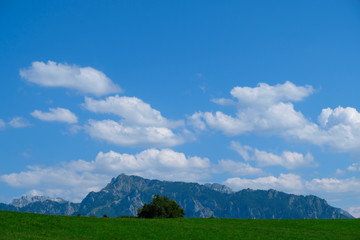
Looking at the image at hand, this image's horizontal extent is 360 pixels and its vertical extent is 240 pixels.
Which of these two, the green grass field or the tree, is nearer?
the green grass field

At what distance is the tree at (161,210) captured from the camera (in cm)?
12769

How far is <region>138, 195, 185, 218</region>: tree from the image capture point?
12769 centimetres

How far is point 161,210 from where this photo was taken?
418 feet

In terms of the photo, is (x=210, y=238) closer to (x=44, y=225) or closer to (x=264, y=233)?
(x=264, y=233)

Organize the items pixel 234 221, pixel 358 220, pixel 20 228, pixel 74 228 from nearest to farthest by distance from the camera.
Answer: pixel 20 228 < pixel 74 228 < pixel 234 221 < pixel 358 220

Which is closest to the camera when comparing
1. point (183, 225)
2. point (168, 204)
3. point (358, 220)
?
point (183, 225)

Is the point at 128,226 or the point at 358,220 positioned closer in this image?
the point at 128,226

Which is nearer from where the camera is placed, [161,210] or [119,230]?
[119,230]

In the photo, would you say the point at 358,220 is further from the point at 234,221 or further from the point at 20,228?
the point at 20,228

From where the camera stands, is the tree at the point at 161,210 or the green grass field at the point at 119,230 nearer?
the green grass field at the point at 119,230

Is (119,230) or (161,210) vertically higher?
(161,210)

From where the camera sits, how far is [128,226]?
61812 millimetres

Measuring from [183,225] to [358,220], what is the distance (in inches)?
1903

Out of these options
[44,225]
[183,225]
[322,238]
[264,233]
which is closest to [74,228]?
[44,225]
